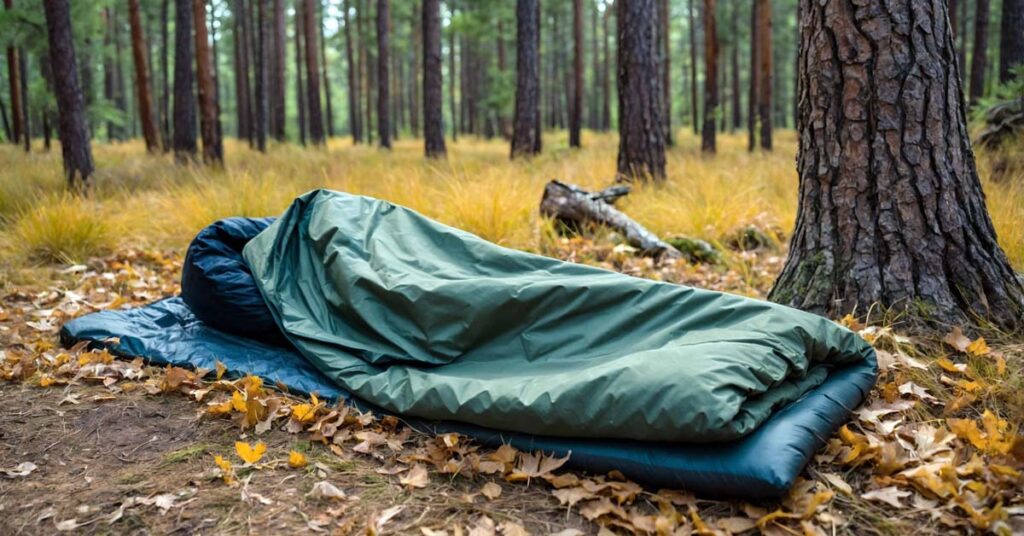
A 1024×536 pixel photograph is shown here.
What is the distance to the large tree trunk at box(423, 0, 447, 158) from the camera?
10.2 meters

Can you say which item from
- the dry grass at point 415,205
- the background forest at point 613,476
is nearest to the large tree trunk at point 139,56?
the dry grass at point 415,205

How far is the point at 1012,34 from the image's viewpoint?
872 cm

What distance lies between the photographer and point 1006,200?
14.5 feet

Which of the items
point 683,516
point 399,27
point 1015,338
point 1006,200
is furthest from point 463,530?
point 399,27

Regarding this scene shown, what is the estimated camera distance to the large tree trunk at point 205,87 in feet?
29.6

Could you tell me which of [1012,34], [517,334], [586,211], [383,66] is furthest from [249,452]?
[383,66]

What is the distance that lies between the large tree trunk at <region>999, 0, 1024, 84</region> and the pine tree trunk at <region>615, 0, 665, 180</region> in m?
4.82

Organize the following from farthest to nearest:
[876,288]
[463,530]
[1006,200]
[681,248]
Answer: [681,248]
[1006,200]
[876,288]
[463,530]

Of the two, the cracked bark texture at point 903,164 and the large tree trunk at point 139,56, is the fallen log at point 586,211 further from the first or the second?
the large tree trunk at point 139,56

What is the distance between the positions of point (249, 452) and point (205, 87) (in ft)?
26.8

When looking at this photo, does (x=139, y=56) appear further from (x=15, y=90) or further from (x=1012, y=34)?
(x=1012, y=34)

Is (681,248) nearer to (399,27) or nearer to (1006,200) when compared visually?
(1006,200)

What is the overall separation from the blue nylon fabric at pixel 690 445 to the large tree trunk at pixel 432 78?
24.9 feet

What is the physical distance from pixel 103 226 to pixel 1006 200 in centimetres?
621
